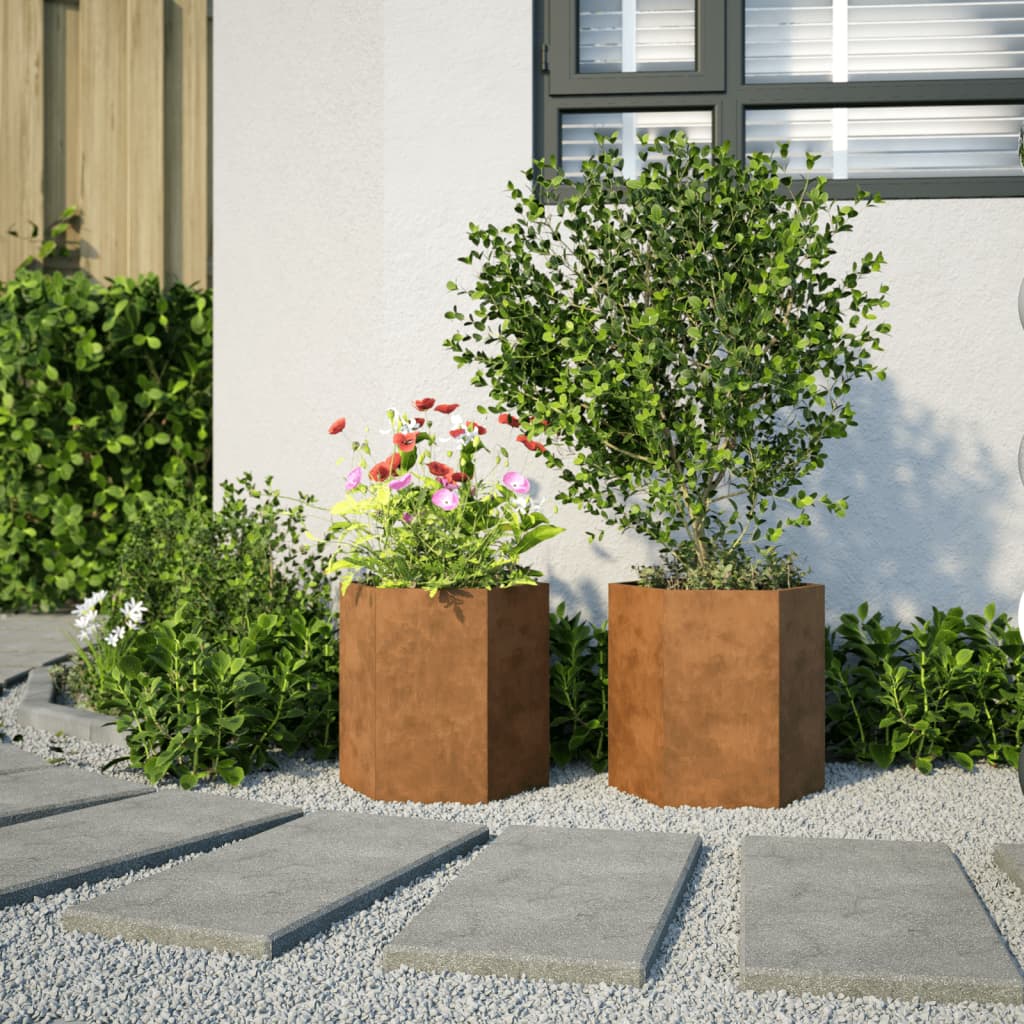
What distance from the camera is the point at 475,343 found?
11.7 feet

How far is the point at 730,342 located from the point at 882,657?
3.69 feet

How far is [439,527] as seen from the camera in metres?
2.88

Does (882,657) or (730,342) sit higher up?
(730,342)

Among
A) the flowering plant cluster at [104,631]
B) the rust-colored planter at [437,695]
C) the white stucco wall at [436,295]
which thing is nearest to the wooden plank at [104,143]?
the white stucco wall at [436,295]

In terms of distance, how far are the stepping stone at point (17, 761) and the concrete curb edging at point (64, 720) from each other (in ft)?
0.78

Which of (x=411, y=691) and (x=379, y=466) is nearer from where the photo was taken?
(x=411, y=691)

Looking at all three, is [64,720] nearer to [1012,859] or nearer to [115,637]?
[115,637]

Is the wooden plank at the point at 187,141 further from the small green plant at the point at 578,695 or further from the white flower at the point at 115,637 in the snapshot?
the small green plant at the point at 578,695

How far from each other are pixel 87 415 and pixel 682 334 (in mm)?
3449

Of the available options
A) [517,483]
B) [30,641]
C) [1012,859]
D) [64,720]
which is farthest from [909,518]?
[30,641]

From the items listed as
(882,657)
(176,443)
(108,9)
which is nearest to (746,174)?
(882,657)

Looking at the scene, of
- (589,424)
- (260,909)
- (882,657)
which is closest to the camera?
(260,909)

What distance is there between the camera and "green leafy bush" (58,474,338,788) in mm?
2904

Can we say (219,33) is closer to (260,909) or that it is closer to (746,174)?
(746,174)
